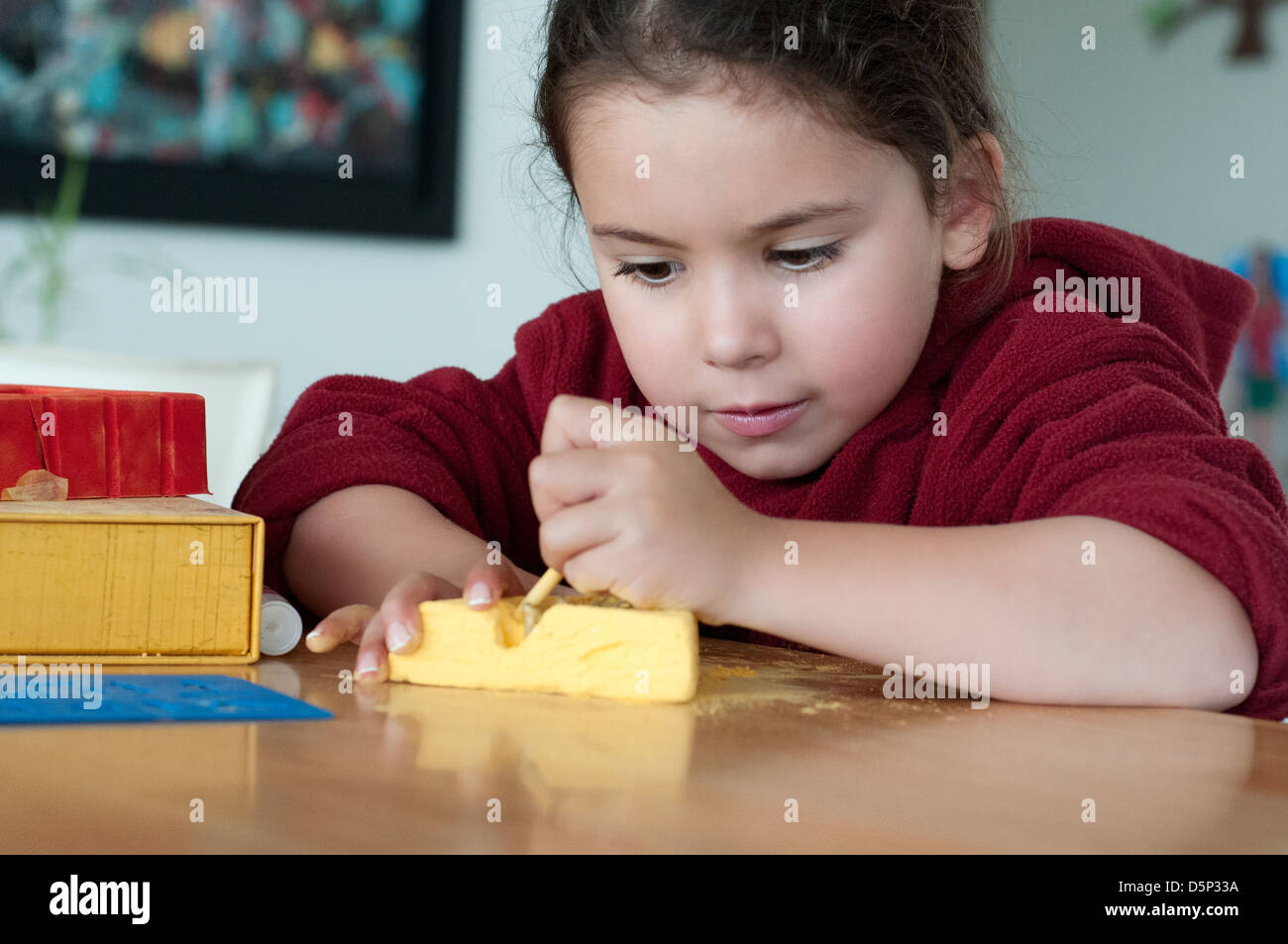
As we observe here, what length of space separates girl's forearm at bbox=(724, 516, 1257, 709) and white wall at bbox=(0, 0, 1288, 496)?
151cm

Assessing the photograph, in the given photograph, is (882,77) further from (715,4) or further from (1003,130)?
(1003,130)

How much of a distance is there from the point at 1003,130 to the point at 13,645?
86 cm

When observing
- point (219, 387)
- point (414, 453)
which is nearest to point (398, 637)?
point (414, 453)

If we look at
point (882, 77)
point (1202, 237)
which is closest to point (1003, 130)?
point (882, 77)

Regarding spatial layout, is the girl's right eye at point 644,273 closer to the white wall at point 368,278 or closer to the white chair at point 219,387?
the white chair at point 219,387

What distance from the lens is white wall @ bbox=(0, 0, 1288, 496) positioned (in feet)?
8.36

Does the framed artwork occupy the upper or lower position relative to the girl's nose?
upper

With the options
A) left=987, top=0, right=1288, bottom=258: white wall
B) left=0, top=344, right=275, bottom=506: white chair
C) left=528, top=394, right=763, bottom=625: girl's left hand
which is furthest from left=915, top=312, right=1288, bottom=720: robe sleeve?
left=987, top=0, right=1288, bottom=258: white wall

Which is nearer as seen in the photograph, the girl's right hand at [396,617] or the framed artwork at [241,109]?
the girl's right hand at [396,617]

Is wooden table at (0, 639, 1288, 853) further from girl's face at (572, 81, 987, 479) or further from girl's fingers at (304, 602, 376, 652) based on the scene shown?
girl's face at (572, 81, 987, 479)

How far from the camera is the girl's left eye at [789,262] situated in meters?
0.86

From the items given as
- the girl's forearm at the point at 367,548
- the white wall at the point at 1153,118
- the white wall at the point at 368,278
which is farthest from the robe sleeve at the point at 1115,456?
the white wall at the point at 1153,118

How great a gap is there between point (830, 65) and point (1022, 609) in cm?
41

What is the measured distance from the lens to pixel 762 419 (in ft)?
3.06
